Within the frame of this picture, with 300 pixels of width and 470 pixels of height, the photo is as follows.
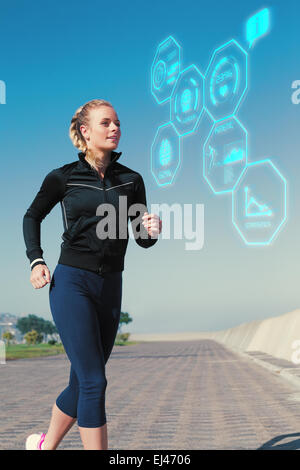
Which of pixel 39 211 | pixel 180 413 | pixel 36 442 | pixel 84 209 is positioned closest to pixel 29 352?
pixel 180 413

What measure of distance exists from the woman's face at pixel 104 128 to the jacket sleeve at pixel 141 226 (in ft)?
0.90

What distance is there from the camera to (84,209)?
2.86m

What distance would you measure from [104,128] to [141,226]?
535 millimetres

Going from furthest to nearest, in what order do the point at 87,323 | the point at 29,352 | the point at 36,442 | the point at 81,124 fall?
the point at 29,352 → the point at 36,442 → the point at 81,124 → the point at 87,323

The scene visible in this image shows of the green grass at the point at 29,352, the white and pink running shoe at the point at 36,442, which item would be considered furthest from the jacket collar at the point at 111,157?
the green grass at the point at 29,352

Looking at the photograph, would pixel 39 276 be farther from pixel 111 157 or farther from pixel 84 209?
pixel 111 157

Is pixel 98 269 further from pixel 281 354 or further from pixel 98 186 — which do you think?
pixel 281 354

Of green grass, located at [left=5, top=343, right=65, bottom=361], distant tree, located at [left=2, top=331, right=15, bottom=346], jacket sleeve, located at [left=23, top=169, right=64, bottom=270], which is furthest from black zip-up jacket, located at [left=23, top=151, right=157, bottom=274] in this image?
distant tree, located at [left=2, top=331, right=15, bottom=346]

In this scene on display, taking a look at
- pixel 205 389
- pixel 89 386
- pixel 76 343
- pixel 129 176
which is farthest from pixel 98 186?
pixel 205 389

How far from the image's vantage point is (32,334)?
62.5 m

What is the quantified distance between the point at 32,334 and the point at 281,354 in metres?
42.0

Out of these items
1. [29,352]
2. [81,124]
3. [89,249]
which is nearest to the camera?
[89,249]

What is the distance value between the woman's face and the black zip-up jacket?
0.12 metres

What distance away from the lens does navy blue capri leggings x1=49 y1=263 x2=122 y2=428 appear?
273 centimetres
